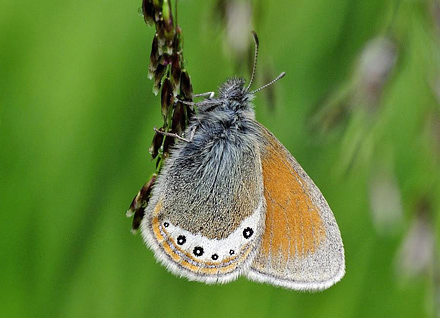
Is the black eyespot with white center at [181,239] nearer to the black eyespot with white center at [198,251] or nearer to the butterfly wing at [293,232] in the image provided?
the black eyespot with white center at [198,251]

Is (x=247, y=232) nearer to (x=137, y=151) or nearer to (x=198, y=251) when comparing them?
(x=198, y=251)

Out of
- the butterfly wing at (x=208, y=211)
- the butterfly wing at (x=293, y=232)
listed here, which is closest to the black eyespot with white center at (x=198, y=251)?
the butterfly wing at (x=208, y=211)

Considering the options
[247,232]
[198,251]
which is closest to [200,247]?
[198,251]

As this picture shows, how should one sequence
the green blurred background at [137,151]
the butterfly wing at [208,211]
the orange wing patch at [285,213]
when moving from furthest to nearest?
the orange wing patch at [285,213] < the butterfly wing at [208,211] < the green blurred background at [137,151]

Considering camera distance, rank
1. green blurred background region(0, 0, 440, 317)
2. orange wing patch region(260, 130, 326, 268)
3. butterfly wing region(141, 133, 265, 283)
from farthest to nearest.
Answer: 1. orange wing patch region(260, 130, 326, 268)
2. butterfly wing region(141, 133, 265, 283)
3. green blurred background region(0, 0, 440, 317)

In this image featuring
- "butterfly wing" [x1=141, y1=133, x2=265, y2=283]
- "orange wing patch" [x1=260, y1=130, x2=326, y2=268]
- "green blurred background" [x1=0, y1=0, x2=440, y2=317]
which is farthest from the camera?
"orange wing patch" [x1=260, y1=130, x2=326, y2=268]

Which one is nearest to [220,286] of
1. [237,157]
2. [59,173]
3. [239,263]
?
[239,263]

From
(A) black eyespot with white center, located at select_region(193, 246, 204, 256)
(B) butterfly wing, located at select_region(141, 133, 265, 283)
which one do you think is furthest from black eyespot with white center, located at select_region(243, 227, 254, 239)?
(A) black eyespot with white center, located at select_region(193, 246, 204, 256)

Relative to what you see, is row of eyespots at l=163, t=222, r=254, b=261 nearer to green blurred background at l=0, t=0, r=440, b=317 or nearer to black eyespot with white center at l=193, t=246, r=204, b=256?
black eyespot with white center at l=193, t=246, r=204, b=256
